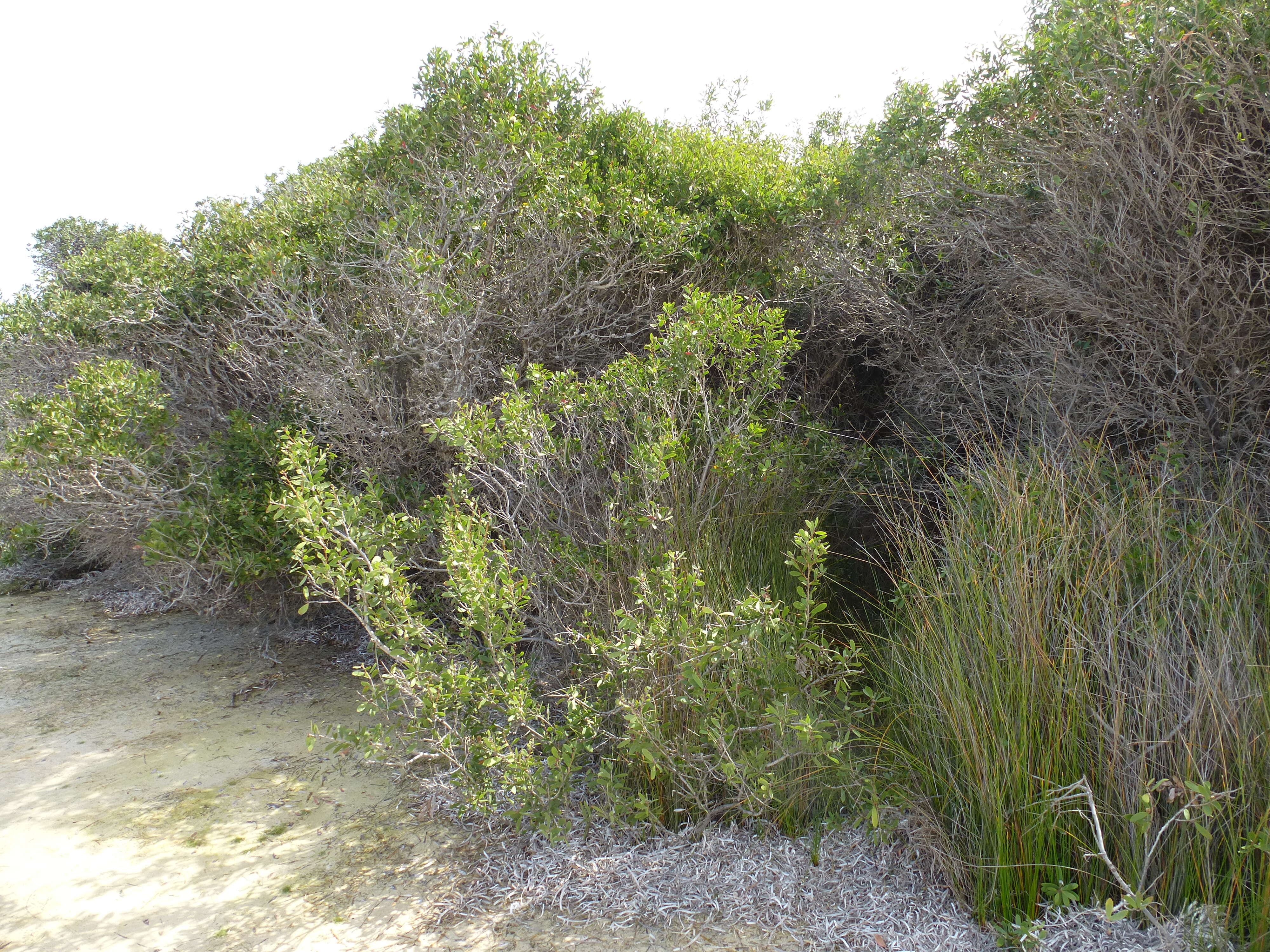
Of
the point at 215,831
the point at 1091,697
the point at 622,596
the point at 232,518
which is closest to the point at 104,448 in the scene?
the point at 232,518

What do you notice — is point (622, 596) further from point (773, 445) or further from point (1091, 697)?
point (1091, 697)

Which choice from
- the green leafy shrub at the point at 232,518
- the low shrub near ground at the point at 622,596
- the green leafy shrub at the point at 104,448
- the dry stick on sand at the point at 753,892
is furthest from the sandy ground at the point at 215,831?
the green leafy shrub at the point at 104,448

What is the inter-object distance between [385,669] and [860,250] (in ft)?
13.6

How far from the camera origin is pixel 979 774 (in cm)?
260

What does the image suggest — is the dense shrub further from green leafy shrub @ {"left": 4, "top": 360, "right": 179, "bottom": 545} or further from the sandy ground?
the sandy ground

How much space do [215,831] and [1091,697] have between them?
3.52 metres

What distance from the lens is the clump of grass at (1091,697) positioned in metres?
2.34

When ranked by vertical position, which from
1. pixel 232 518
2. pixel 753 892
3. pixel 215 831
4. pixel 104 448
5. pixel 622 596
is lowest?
pixel 753 892

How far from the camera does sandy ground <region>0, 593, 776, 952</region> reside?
108 inches

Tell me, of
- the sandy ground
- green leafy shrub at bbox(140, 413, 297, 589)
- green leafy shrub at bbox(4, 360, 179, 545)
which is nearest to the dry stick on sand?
the sandy ground

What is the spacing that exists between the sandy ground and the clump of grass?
3.01 feet

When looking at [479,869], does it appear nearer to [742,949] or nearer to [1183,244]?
[742,949]

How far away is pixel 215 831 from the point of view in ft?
11.3

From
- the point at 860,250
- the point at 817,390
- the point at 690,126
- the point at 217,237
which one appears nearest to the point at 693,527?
the point at 817,390
